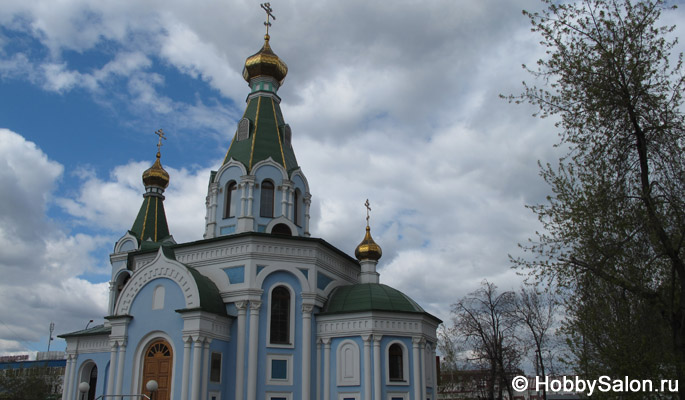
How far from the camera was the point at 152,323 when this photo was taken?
19516mm

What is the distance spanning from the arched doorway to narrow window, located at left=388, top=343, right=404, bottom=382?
7.29m

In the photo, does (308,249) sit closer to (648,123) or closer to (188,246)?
(188,246)

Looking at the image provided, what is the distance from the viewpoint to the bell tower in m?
22.1

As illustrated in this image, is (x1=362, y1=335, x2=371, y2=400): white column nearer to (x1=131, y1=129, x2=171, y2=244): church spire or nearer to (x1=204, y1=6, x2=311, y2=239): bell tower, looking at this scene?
(x1=204, y1=6, x2=311, y2=239): bell tower

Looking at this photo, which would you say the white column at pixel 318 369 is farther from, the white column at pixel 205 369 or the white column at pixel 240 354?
the white column at pixel 205 369

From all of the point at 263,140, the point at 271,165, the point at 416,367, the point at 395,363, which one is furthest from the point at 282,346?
the point at 263,140

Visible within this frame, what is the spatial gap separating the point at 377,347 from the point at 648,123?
12419 millimetres

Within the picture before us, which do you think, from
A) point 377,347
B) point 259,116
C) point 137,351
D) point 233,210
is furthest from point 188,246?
point 377,347

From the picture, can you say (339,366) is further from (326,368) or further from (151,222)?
(151,222)

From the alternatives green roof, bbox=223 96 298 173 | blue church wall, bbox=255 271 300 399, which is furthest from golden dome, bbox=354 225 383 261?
blue church wall, bbox=255 271 300 399

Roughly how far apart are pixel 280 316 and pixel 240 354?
77.3 inches

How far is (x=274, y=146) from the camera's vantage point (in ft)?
77.2

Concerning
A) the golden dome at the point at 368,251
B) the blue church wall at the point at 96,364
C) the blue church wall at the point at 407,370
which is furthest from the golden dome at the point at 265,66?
the blue church wall at the point at 96,364

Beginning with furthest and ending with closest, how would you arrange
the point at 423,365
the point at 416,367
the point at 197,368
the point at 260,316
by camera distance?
1. the point at 423,365
2. the point at 416,367
3. the point at 260,316
4. the point at 197,368
